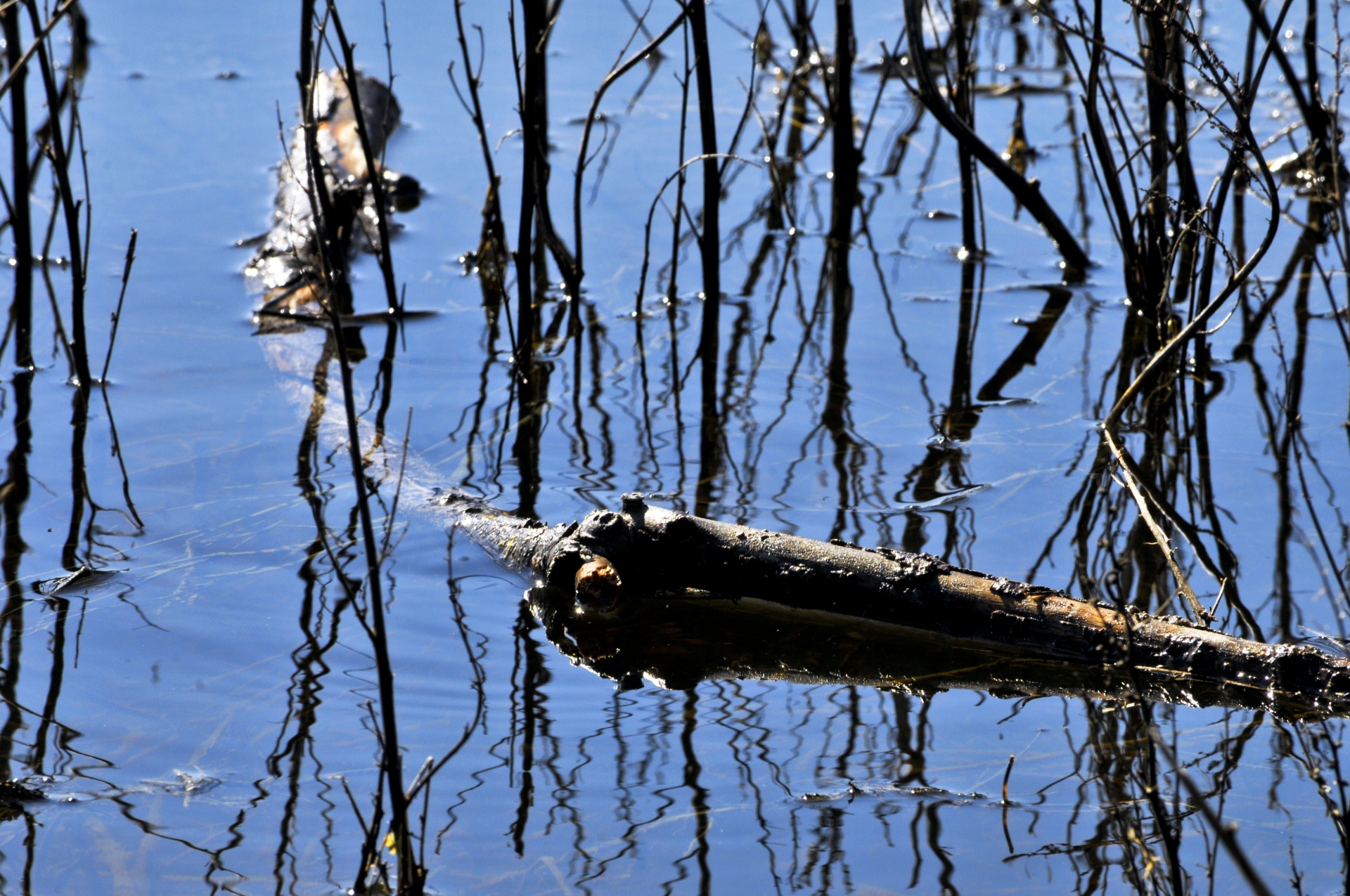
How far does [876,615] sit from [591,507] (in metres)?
1.00

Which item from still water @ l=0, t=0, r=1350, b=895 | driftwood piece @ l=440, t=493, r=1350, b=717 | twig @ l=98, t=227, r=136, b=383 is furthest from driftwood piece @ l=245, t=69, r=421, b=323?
driftwood piece @ l=440, t=493, r=1350, b=717

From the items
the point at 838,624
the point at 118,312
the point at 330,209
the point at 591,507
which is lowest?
the point at 838,624

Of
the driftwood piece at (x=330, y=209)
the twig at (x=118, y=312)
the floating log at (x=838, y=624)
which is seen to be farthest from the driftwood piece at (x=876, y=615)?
the driftwood piece at (x=330, y=209)

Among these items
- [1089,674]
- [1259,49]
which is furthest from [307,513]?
[1259,49]

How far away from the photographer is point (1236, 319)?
5113 mm

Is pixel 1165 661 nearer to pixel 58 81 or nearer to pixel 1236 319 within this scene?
pixel 1236 319

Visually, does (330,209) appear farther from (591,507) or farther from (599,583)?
(599,583)

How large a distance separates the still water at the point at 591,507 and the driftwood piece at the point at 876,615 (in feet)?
0.31

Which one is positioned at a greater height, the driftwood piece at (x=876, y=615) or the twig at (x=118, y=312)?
the twig at (x=118, y=312)

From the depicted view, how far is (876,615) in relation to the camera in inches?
123

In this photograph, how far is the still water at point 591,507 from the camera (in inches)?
96.3

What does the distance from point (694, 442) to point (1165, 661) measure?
173cm

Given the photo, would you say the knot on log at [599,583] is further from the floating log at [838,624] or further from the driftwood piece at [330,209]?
the driftwood piece at [330,209]

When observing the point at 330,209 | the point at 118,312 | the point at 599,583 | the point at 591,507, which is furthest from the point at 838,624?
the point at 330,209
